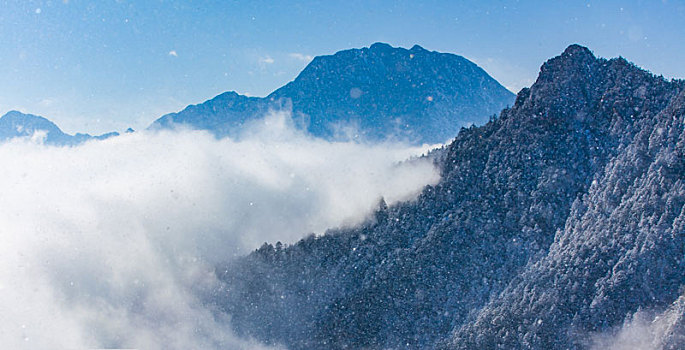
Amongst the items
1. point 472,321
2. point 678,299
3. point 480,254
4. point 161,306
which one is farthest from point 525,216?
point 161,306

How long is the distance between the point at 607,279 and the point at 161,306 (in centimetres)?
15559

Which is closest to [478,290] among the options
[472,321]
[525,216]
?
[472,321]

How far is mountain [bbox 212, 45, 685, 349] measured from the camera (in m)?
99.4

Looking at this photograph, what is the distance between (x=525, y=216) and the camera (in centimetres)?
12581

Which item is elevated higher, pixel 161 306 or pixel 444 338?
pixel 161 306

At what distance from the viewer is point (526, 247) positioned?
396ft

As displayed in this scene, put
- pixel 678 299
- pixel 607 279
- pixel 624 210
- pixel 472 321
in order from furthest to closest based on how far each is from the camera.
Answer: pixel 472 321, pixel 624 210, pixel 607 279, pixel 678 299

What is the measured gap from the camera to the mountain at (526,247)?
Result: 99375mm

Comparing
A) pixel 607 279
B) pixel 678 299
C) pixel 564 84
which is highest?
pixel 564 84

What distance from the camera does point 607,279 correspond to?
329 feet

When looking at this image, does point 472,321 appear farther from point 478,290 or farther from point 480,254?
point 480,254

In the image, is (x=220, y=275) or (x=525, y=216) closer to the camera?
(x=525, y=216)

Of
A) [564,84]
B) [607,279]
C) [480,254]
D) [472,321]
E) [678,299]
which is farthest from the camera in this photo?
[564,84]

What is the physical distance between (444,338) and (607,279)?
A: 39.1 meters
